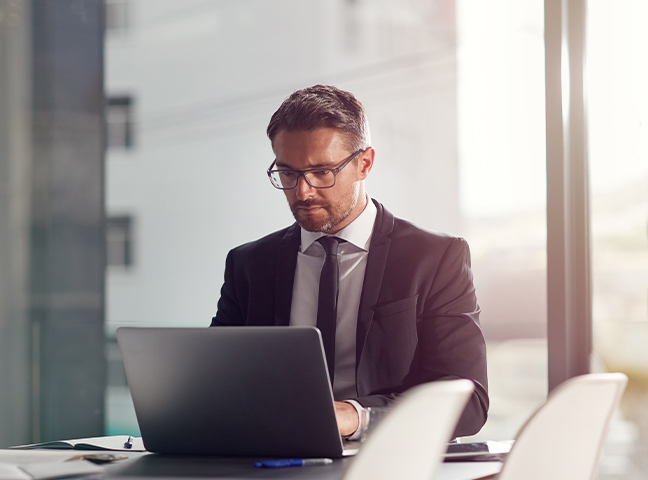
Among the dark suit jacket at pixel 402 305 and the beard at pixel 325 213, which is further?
the beard at pixel 325 213

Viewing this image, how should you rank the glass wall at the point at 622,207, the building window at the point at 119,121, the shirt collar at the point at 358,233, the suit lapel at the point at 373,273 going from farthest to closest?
the building window at the point at 119,121, the glass wall at the point at 622,207, the shirt collar at the point at 358,233, the suit lapel at the point at 373,273

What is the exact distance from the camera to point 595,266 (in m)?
2.07

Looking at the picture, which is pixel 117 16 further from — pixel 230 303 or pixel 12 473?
pixel 12 473

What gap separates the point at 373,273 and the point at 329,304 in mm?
142

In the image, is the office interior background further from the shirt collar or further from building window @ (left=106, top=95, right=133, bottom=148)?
the shirt collar

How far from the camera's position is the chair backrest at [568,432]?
755mm

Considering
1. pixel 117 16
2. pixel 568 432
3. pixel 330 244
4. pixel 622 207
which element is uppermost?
pixel 117 16

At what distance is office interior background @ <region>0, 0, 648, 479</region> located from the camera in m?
2.06

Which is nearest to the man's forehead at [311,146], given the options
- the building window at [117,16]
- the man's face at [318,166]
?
the man's face at [318,166]

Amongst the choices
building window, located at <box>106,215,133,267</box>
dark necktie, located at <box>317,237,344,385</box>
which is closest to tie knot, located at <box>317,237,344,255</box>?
dark necktie, located at <box>317,237,344,385</box>

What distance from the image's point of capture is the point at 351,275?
1.75 metres

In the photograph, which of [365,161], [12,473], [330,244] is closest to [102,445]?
[12,473]

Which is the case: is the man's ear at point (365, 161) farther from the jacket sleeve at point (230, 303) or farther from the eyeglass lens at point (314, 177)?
the jacket sleeve at point (230, 303)

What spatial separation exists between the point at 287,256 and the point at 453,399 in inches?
47.4
